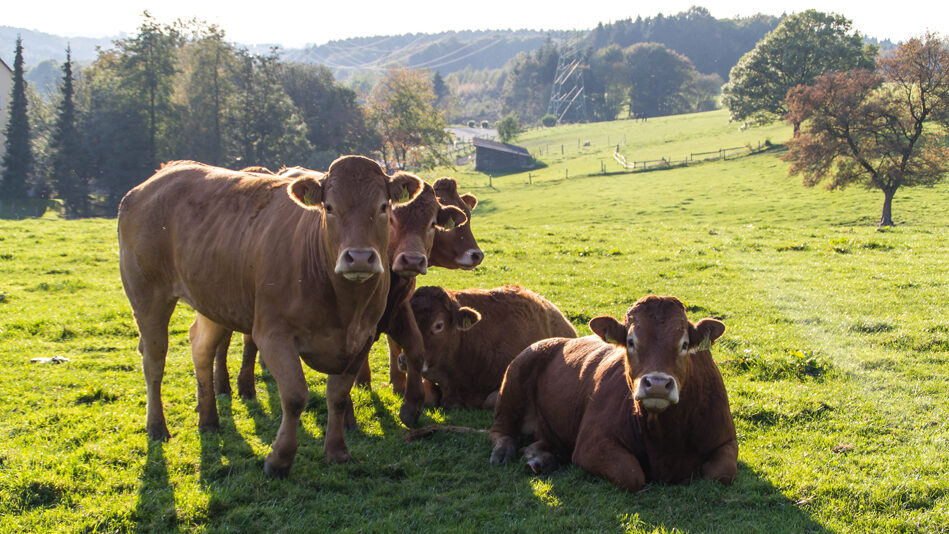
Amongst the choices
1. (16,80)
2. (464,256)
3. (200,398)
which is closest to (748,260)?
(464,256)

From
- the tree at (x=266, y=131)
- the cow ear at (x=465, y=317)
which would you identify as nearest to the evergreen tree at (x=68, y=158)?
the tree at (x=266, y=131)

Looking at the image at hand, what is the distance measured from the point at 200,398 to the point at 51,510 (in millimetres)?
1958

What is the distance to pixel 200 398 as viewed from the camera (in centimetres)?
707

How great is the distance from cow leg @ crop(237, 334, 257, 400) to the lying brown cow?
126 inches

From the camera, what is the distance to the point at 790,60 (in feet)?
209

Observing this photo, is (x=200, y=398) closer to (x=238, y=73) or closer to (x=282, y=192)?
(x=282, y=192)

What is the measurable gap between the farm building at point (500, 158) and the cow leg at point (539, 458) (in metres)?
70.3

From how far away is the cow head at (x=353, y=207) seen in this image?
533 centimetres

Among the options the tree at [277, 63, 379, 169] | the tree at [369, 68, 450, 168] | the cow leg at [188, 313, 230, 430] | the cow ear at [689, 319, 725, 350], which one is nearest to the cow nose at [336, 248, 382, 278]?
the cow ear at [689, 319, 725, 350]

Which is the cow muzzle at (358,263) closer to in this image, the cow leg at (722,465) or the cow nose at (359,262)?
the cow nose at (359,262)

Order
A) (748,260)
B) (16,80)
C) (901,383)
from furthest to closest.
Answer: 1. (16,80)
2. (748,260)
3. (901,383)

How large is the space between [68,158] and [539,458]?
5914 centimetres

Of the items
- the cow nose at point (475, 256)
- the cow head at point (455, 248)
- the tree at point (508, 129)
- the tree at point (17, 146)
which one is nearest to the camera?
the cow nose at point (475, 256)

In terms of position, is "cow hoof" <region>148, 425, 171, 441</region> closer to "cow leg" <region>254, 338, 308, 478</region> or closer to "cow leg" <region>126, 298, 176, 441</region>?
"cow leg" <region>126, 298, 176, 441</region>
